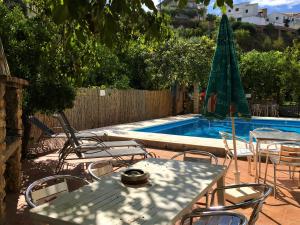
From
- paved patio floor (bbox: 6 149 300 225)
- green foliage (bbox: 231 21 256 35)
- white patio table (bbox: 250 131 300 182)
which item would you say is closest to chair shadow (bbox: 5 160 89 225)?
paved patio floor (bbox: 6 149 300 225)

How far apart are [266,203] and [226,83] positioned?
1.61 meters

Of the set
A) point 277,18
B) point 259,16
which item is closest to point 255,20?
Answer: point 259,16

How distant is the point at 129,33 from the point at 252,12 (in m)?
91.3

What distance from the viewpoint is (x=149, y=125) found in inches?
538

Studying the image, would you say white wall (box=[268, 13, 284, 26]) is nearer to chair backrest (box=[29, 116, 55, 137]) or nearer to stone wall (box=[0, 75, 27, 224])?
chair backrest (box=[29, 116, 55, 137])

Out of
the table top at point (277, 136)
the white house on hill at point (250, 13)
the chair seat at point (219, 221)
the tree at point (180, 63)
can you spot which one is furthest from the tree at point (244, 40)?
the chair seat at point (219, 221)

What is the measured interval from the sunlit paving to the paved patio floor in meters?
0.02

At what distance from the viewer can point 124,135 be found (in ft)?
32.3

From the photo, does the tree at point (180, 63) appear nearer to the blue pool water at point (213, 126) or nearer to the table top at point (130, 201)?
the blue pool water at point (213, 126)

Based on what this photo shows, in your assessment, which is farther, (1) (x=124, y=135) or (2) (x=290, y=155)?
(1) (x=124, y=135)

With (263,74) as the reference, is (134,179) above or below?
below

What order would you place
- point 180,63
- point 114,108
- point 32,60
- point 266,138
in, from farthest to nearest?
1. point 180,63
2. point 114,108
3. point 32,60
4. point 266,138

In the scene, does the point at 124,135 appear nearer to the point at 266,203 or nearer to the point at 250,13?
the point at 266,203

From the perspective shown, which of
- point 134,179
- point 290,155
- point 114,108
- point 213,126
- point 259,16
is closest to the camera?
point 134,179
